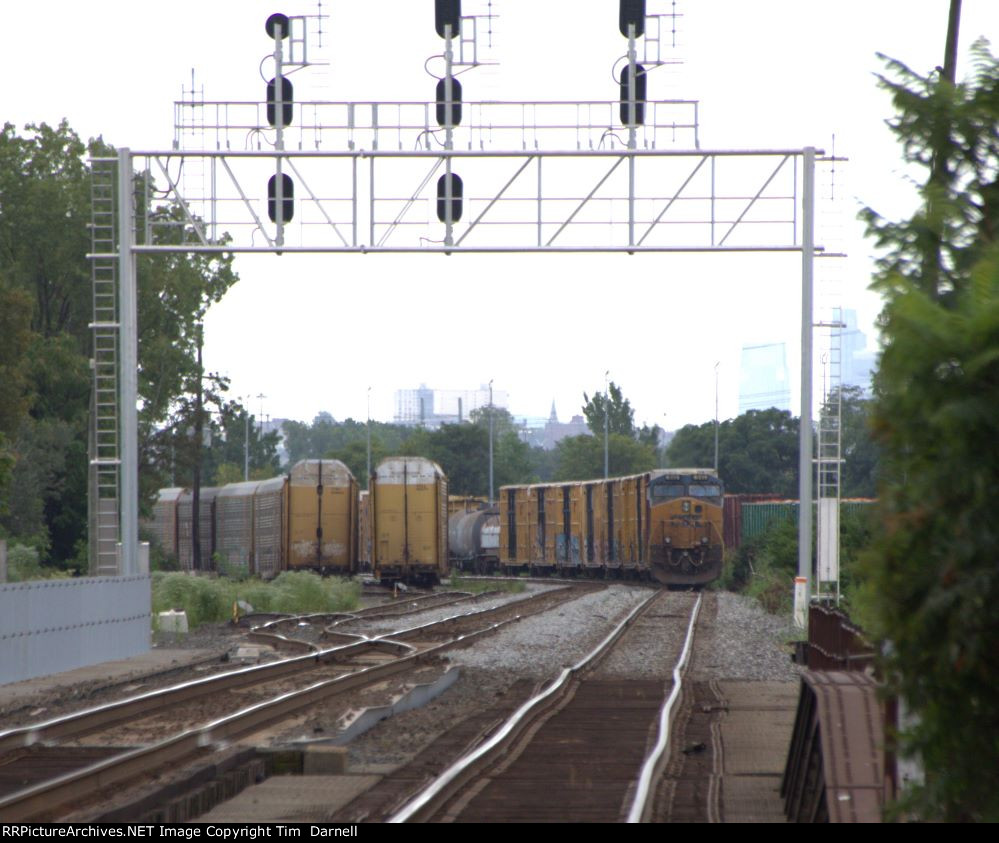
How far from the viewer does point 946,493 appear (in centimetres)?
430

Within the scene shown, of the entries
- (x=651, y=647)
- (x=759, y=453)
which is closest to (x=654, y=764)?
(x=651, y=647)

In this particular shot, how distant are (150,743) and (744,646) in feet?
40.0

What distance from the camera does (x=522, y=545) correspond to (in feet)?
179

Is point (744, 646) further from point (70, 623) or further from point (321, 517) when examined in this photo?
point (321, 517)

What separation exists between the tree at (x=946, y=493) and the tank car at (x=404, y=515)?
1358 inches

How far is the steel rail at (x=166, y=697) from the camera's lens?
1127 cm

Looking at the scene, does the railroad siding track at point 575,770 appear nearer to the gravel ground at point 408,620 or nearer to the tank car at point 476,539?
the gravel ground at point 408,620

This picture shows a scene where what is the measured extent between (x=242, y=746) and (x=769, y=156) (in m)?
13.0

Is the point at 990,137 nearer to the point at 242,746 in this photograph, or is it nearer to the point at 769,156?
the point at 242,746

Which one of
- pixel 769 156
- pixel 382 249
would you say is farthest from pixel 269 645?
pixel 769 156

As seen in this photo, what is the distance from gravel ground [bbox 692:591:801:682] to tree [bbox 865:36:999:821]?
9717 millimetres

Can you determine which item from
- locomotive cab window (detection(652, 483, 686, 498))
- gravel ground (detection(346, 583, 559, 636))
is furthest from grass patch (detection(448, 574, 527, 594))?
gravel ground (detection(346, 583, 559, 636))

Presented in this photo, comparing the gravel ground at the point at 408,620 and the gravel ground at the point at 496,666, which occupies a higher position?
the gravel ground at the point at 496,666

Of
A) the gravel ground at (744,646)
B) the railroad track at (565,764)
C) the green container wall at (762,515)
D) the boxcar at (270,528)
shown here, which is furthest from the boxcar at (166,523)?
A: the railroad track at (565,764)
